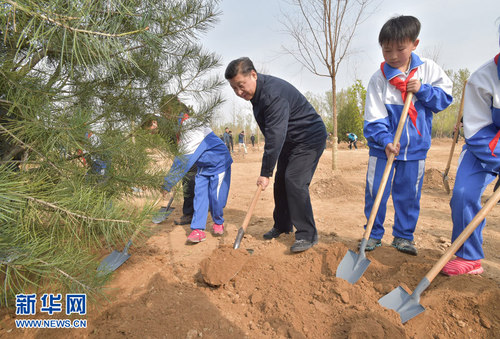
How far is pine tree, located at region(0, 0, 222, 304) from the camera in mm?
Result: 1174

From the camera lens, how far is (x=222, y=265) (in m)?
1.91

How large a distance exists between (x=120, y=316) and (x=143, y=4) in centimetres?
175

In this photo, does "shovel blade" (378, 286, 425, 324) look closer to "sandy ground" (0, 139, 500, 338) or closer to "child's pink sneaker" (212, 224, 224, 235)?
"sandy ground" (0, 139, 500, 338)

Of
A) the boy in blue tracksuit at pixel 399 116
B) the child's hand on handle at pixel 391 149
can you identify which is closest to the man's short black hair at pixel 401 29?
the boy in blue tracksuit at pixel 399 116

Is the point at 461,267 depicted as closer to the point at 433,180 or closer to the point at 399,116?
the point at 399,116

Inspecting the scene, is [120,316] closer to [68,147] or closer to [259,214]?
[68,147]

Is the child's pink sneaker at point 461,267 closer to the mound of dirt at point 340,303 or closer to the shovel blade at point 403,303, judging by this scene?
the mound of dirt at point 340,303

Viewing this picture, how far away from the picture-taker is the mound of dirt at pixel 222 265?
1838mm

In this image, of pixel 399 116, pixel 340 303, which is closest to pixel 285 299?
pixel 340 303

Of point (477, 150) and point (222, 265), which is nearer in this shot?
point (477, 150)

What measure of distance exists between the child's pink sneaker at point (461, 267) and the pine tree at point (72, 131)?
1847 mm

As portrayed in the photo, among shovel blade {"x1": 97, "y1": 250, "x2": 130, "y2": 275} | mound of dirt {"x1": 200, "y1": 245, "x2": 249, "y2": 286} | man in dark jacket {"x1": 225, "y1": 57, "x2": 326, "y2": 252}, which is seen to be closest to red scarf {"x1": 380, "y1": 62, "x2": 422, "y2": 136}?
man in dark jacket {"x1": 225, "y1": 57, "x2": 326, "y2": 252}

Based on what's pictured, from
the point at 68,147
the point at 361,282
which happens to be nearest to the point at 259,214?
the point at 361,282

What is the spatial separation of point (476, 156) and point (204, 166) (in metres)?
2.26
